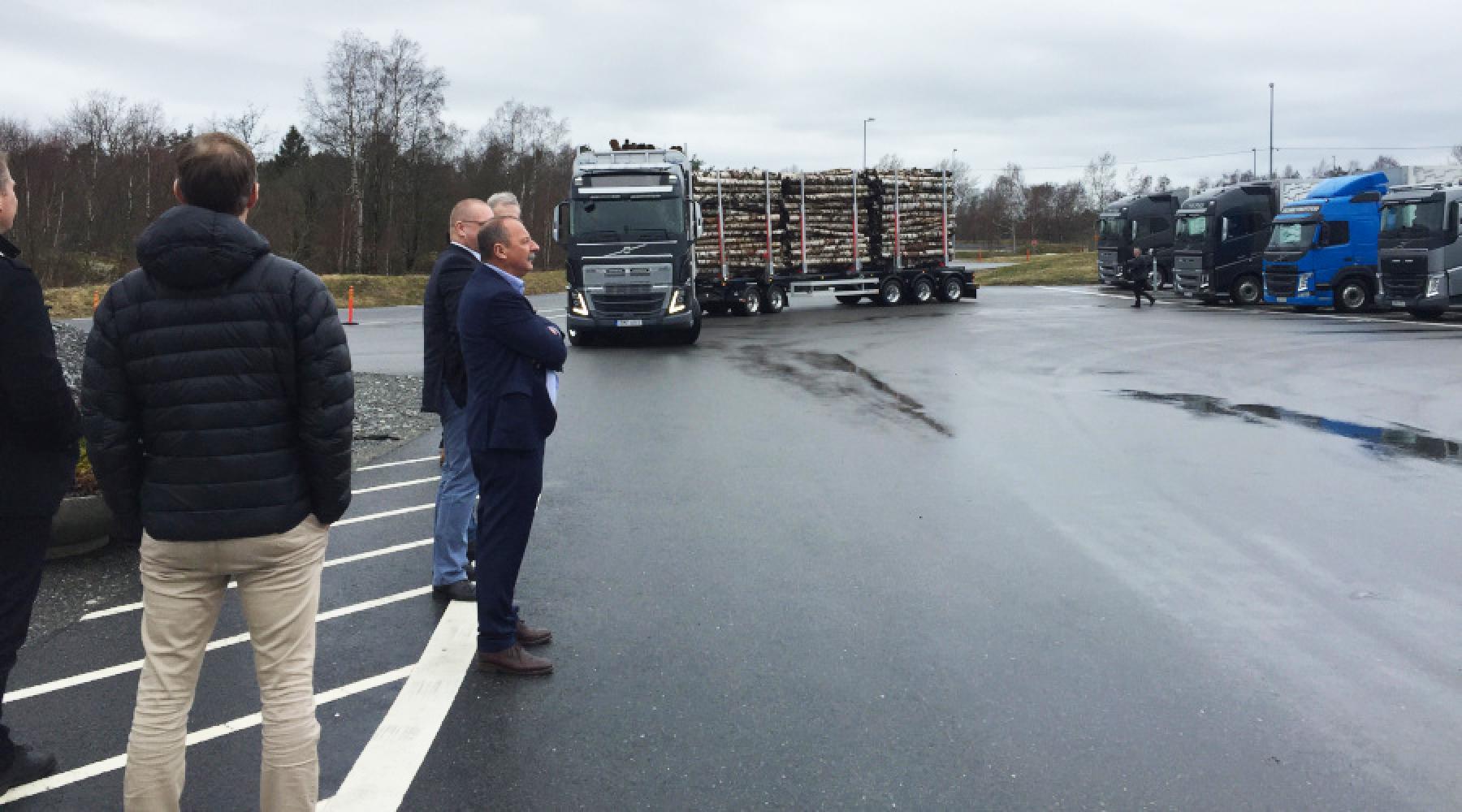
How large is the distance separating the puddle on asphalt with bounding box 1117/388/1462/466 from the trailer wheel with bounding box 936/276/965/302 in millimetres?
20434

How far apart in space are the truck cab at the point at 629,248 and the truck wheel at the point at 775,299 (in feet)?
32.1

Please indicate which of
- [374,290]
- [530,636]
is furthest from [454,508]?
[374,290]

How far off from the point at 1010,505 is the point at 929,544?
1276 millimetres

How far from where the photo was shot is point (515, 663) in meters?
4.66

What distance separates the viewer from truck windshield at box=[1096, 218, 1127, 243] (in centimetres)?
4206

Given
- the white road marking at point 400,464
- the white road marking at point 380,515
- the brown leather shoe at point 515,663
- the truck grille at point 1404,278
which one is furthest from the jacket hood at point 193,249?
the truck grille at point 1404,278

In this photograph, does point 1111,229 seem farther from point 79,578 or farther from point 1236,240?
point 79,578

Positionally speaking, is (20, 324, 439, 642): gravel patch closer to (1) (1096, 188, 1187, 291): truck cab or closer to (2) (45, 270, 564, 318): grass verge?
(2) (45, 270, 564, 318): grass verge

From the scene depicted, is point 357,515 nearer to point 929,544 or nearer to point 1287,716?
point 929,544

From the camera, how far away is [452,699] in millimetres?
4441

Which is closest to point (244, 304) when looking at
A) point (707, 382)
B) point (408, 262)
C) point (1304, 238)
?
point (707, 382)

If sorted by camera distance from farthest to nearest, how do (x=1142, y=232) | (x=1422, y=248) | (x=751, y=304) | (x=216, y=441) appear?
(x=1142, y=232), (x=751, y=304), (x=1422, y=248), (x=216, y=441)

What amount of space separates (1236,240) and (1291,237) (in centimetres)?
277

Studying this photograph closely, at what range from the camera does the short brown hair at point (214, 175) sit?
309 centimetres
